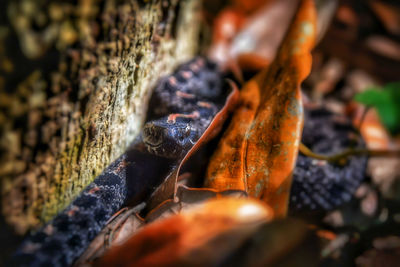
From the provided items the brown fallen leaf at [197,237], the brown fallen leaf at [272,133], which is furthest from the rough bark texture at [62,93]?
the brown fallen leaf at [272,133]

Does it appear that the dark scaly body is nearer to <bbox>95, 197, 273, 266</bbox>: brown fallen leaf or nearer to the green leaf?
<bbox>95, 197, 273, 266</bbox>: brown fallen leaf

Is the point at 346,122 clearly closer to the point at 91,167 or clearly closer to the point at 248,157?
the point at 248,157

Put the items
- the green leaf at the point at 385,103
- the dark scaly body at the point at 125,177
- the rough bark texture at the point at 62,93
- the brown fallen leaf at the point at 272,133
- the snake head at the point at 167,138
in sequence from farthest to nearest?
the green leaf at the point at 385,103
the snake head at the point at 167,138
the brown fallen leaf at the point at 272,133
the dark scaly body at the point at 125,177
the rough bark texture at the point at 62,93

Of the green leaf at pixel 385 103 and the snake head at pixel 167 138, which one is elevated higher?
the snake head at pixel 167 138

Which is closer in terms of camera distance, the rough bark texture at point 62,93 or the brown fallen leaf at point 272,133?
the rough bark texture at point 62,93

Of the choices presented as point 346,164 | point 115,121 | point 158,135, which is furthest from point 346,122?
point 115,121

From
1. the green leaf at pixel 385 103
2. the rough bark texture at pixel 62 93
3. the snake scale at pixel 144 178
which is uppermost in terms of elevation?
the rough bark texture at pixel 62 93

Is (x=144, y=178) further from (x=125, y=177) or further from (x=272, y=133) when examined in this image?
(x=272, y=133)

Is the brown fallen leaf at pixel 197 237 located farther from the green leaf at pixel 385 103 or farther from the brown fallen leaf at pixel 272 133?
the green leaf at pixel 385 103
